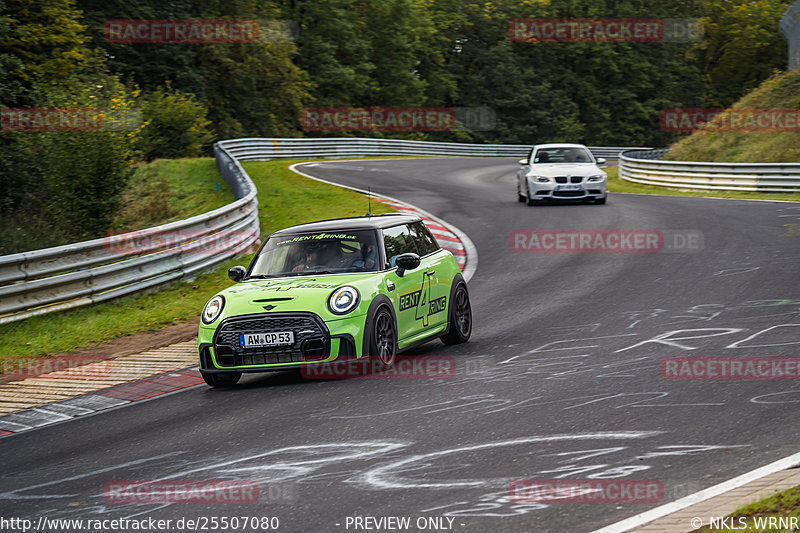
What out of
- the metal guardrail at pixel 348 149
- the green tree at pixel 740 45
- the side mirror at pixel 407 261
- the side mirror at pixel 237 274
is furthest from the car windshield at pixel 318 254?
the green tree at pixel 740 45

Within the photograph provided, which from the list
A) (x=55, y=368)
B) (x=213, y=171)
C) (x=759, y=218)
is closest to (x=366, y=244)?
(x=55, y=368)

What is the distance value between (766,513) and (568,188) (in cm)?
2047

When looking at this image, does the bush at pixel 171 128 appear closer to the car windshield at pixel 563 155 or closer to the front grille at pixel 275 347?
the car windshield at pixel 563 155

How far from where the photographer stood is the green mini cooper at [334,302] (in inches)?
351

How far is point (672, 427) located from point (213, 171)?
2601 cm

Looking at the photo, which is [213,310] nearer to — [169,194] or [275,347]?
[275,347]

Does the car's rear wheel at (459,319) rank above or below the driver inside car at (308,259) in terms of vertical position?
below

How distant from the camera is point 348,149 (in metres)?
50.3

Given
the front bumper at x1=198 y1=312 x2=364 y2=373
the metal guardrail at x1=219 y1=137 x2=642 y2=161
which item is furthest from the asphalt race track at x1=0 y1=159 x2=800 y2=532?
the metal guardrail at x1=219 y1=137 x2=642 y2=161

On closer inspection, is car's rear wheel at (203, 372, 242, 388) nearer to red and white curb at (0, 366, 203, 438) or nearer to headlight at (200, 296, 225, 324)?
red and white curb at (0, 366, 203, 438)

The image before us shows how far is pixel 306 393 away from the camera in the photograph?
8.60 m

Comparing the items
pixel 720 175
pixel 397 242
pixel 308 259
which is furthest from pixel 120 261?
pixel 720 175

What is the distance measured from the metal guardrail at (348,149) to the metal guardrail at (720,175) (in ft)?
54.1

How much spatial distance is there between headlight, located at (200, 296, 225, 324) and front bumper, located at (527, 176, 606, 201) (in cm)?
1637
